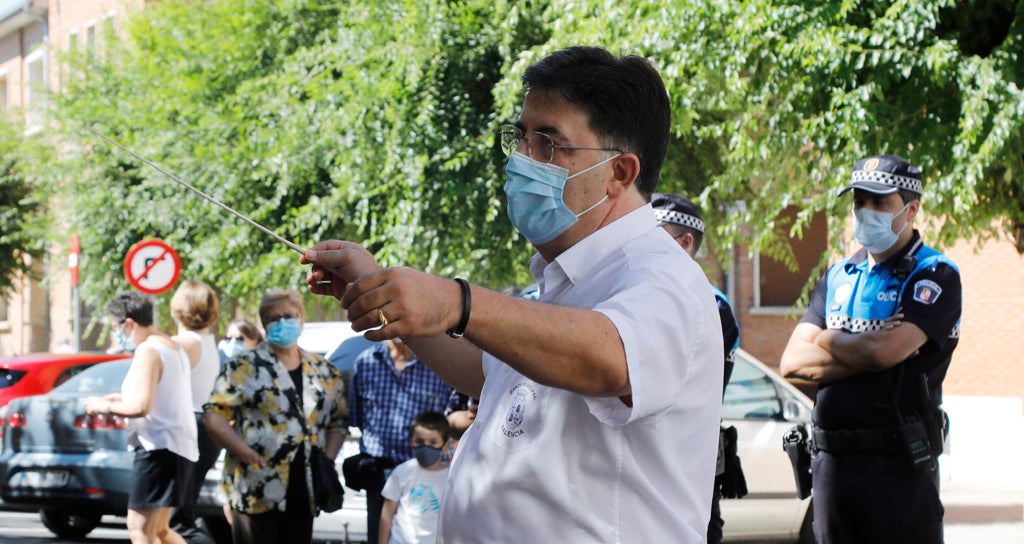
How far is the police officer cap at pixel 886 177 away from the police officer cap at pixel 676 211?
667 millimetres

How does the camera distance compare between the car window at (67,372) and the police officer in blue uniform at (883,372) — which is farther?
the car window at (67,372)

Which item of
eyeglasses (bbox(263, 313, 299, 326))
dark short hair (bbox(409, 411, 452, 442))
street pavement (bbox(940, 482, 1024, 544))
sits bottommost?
street pavement (bbox(940, 482, 1024, 544))

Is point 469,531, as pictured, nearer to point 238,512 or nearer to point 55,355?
point 238,512

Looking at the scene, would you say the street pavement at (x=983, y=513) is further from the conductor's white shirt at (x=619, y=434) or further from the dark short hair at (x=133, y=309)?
the conductor's white shirt at (x=619, y=434)

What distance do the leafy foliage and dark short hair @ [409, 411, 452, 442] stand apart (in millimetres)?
4012

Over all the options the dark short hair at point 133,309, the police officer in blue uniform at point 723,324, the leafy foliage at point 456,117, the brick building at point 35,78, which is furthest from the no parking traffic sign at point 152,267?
the brick building at point 35,78

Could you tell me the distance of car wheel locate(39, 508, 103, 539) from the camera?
12180 mm

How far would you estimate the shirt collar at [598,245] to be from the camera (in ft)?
8.53

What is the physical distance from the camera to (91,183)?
75.8 feet

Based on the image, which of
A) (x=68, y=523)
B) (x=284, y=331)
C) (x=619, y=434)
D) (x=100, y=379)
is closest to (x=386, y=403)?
(x=284, y=331)

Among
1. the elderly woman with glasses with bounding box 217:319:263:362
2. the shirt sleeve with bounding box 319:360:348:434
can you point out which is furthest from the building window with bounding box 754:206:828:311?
the shirt sleeve with bounding box 319:360:348:434

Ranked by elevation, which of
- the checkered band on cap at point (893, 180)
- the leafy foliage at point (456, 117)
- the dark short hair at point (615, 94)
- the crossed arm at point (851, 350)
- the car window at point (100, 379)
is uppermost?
the leafy foliage at point (456, 117)

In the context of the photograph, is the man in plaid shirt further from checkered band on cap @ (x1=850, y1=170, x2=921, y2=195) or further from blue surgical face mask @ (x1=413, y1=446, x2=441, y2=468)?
checkered band on cap @ (x1=850, y1=170, x2=921, y2=195)

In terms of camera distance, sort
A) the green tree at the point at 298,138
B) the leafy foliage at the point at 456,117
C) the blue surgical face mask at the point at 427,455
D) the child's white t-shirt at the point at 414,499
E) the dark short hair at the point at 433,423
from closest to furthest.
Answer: the child's white t-shirt at the point at 414,499, the blue surgical face mask at the point at 427,455, the dark short hair at the point at 433,423, the leafy foliage at the point at 456,117, the green tree at the point at 298,138
